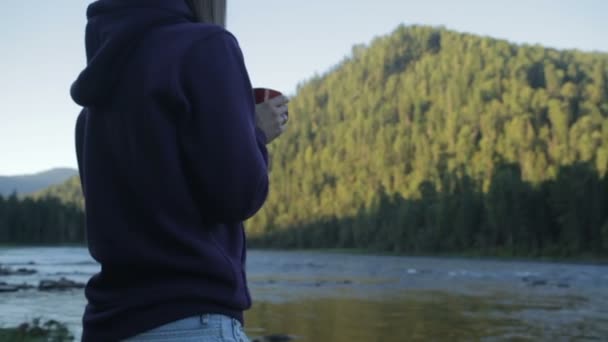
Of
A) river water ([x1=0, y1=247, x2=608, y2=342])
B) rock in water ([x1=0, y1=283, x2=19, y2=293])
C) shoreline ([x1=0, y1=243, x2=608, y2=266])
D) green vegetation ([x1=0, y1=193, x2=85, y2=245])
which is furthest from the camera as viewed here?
green vegetation ([x1=0, y1=193, x2=85, y2=245])

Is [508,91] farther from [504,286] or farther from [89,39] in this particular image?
[89,39]

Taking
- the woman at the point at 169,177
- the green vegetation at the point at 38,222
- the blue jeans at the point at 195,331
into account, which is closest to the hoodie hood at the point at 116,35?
the woman at the point at 169,177

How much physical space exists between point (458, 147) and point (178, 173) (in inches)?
5450

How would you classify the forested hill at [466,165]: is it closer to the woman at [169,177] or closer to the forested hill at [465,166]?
the forested hill at [465,166]

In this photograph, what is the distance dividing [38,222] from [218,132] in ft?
402

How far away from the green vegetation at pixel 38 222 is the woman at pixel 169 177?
379 feet

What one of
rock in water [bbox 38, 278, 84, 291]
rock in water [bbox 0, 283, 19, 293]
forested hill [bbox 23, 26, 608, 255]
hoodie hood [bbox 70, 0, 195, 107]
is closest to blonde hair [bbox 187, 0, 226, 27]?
hoodie hood [bbox 70, 0, 195, 107]

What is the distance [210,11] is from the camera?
2.03 m

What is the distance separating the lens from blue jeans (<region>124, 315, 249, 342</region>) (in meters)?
1.78

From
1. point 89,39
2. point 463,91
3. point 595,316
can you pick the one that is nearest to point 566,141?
point 463,91

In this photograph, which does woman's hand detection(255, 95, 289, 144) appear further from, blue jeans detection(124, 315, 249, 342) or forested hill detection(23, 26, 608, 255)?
forested hill detection(23, 26, 608, 255)

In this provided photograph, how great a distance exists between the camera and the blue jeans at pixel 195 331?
5.83ft

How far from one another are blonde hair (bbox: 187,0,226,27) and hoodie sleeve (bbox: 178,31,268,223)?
180 millimetres

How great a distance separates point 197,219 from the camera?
184 cm
